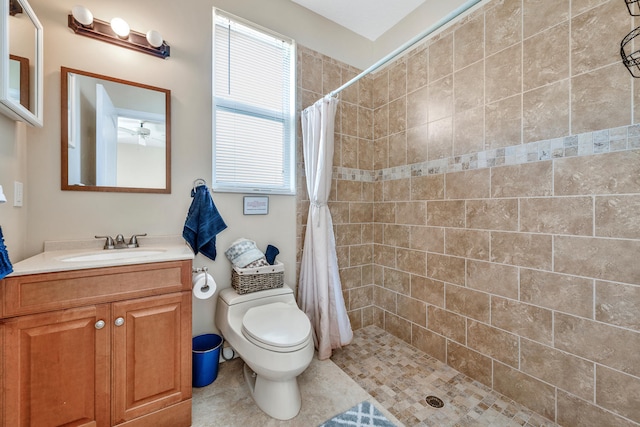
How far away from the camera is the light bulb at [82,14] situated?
1402 mm

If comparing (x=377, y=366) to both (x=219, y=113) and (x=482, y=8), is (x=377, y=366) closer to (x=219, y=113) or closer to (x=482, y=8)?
(x=219, y=113)

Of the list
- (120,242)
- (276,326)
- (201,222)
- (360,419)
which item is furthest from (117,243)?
(360,419)

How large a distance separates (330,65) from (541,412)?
292cm

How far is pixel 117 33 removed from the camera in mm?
1532

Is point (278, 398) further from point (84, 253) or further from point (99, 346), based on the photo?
point (84, 253)

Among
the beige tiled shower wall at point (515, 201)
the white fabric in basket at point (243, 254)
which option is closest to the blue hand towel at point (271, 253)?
the white fabric in basket at point (243, 254)

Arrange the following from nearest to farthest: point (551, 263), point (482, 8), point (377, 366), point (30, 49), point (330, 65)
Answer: point (30, 49), point (551, 263), point (482, 8), point (377, 366), point (330, 65)

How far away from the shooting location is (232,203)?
1.95 m

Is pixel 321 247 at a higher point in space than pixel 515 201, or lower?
lower

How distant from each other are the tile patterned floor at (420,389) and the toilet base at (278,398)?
20.1 inches

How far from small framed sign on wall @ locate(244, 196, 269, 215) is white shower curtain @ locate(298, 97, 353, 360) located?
0.36m

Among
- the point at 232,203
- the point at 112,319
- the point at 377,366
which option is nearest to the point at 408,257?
the point at 377,366

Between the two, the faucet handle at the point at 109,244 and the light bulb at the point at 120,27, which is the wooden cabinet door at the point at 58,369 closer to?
the faucet handle at the point at 109,244

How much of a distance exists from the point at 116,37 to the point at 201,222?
1.23 metres
